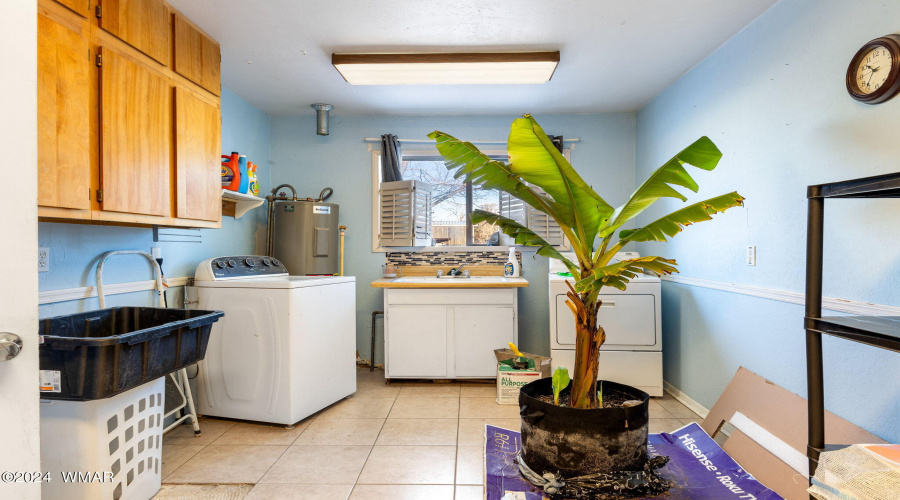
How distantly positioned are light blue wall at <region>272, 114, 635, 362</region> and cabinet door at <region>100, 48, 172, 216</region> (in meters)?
1.98

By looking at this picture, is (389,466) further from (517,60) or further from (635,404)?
(517,60)

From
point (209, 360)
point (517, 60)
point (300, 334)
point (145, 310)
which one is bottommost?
point (209, 360)

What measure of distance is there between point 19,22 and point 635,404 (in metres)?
1.74

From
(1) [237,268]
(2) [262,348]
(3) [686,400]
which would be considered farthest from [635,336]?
Result: (1) [237,268]

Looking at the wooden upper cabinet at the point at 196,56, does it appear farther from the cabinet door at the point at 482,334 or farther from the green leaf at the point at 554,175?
the cabinet door at the point at 482,334

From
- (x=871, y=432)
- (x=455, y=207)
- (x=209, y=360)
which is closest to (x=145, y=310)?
(x=209, y=360)

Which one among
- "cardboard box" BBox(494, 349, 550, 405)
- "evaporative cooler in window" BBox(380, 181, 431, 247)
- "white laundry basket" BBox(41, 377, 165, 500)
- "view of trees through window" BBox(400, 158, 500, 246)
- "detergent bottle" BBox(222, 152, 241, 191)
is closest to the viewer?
"white laundry basket" BBox(41, 377, 165, 500)

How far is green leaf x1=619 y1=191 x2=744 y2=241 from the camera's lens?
4.10 feet

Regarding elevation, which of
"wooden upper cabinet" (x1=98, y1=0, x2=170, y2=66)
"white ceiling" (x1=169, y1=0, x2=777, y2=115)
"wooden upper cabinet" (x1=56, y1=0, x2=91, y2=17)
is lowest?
"wooden upper cabinet" (x1=56, y1=0, x2=91, y2=17)

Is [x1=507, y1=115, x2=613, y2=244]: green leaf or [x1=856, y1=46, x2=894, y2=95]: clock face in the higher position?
[x1=856, y1=46, x2=894, y2=95]: clock face

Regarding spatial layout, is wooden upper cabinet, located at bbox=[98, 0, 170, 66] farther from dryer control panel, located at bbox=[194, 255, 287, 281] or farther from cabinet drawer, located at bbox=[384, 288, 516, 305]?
cabinet drawer, located at bbox=[384, 288, 516, 305]

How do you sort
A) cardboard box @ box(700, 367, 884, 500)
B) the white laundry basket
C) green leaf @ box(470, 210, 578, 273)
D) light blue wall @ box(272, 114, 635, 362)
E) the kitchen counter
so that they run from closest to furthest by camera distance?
1. green leaf @ box(470, 210, 578, 273)
2. the white laundry basket
3. cardboard box @ box(700, 367, 884, 500)
4. the kitchen counter
5. light blue wall @ box(272, 114, 635, 362)

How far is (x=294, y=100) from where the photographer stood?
12.8 feet

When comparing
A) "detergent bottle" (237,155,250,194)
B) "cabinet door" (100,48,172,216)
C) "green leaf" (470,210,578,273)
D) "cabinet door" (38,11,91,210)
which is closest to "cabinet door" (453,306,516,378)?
"detergent bottle" (237,155,250,194)
